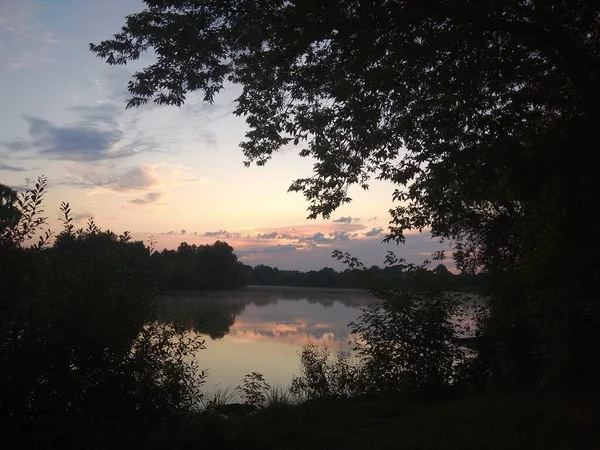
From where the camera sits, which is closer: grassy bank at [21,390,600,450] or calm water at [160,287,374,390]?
grassy bank at [21,390,600,450]

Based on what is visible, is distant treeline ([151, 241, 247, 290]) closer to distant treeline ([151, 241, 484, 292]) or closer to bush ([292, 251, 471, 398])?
distant treeline ([151, 241, 484, 292])

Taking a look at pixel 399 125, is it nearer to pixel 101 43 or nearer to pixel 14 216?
pixel 101 43

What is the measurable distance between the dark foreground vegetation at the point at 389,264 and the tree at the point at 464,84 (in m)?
0.04

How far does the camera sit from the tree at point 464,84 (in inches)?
283

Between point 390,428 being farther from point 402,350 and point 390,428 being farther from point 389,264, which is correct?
point 389,264

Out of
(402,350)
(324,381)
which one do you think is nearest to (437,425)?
(402,350)

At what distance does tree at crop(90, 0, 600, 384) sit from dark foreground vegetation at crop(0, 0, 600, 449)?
36mm

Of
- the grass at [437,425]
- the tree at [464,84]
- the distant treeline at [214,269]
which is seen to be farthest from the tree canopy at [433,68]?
the distant treeline at [214,269]

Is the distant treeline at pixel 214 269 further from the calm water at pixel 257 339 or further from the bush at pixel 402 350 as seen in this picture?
the bush at pixel 402 350

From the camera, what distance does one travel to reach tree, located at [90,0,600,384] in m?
7.19

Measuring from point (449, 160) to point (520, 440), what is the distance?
179 inches

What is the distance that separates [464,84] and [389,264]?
4.37 m

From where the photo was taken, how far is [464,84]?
26.6 ft

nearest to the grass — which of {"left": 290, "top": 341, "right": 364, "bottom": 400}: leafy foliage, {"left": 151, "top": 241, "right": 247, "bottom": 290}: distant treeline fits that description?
{"left": 290, "top": 341, "right": 364, "bottom": 400}: leafy foliage
